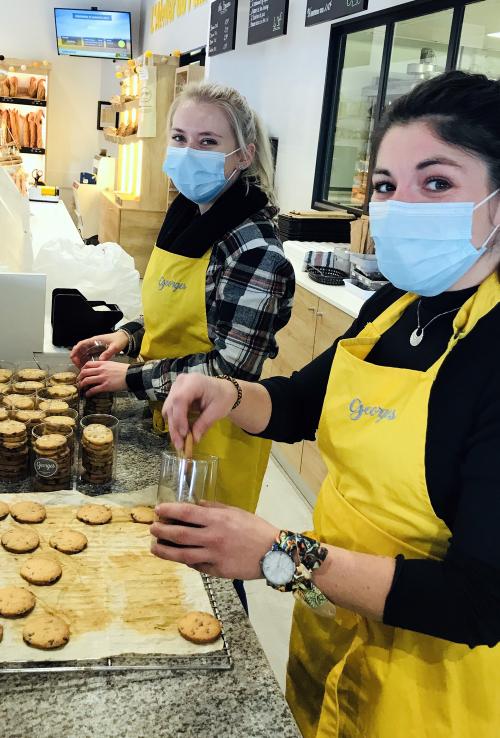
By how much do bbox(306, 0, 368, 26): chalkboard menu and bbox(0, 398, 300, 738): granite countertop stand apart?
13.4ft

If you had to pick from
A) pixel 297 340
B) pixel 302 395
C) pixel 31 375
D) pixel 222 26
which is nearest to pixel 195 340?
pixel 31 375

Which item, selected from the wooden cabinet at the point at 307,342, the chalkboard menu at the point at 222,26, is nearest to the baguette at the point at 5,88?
the chalkboard menu at the point at 222,26

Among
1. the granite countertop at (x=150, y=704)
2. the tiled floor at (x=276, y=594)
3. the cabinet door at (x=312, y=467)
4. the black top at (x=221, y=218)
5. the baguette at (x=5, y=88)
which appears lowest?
the tiled floor at (x=276, y=594)

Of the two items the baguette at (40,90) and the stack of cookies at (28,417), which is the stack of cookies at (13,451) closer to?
the stack of cookies at (28,417)

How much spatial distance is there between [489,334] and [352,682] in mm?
635

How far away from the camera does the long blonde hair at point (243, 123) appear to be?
1.85 m

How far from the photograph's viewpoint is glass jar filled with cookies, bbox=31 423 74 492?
4.75 ft

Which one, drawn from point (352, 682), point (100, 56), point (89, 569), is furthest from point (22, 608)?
point (100, 56)

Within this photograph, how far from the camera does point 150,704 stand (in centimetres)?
97

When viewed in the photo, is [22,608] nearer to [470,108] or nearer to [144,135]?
[470,108]

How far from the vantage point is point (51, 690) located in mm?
979

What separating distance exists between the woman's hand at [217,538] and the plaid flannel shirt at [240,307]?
2.60 ft

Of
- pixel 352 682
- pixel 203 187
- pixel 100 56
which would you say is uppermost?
pixel 100 56

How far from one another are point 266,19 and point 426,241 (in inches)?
198
